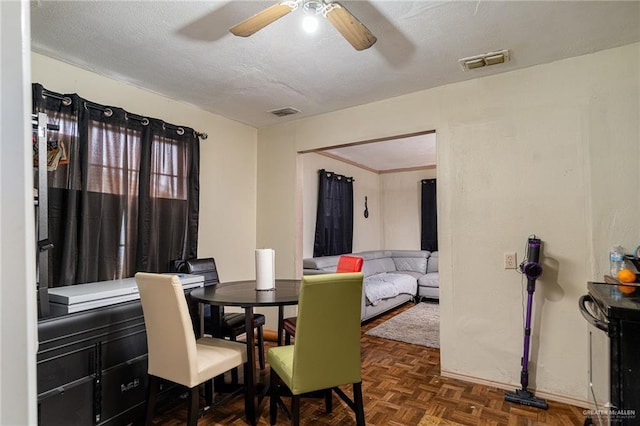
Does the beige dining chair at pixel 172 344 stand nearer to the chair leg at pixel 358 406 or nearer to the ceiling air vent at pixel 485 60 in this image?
the chair leg at pixel 358 406

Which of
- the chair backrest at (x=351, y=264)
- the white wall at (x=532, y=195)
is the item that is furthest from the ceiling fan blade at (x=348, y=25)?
the chair backrest at (x=351, y=264)

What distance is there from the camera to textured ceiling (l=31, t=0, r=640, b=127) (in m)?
1.86

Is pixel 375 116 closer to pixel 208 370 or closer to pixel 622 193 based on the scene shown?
pixel 622 193

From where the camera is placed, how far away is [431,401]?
94.0 inches

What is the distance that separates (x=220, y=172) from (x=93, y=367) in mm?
2162

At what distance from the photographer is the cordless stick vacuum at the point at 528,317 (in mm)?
2348

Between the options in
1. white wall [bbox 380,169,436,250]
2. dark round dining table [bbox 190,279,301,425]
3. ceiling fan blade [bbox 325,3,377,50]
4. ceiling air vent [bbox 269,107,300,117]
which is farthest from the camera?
white wall [bbox 380,169,436,250]

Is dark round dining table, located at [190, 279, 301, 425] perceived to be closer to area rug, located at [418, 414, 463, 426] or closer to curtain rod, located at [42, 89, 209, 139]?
area rug, located at [418, 414, 463, 426]

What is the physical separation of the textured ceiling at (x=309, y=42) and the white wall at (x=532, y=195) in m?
0.20

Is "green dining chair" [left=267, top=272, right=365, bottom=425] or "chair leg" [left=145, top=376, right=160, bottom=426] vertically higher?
"green dining chair" [left=267, top=272, right=365, bottom=425]

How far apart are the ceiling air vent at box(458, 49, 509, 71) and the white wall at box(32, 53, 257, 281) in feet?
7.83

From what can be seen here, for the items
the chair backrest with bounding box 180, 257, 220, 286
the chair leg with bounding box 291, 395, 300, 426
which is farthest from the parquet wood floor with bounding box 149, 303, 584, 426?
the chair backrest with bounding box 180, 257, 220, 286

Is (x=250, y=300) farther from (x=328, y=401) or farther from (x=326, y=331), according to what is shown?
(x=328, y=401)

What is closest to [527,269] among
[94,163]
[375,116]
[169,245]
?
[375,116]
